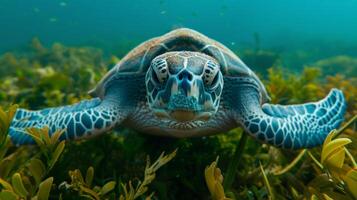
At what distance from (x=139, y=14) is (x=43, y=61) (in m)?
91.8

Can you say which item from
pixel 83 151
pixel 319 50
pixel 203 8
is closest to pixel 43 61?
pixel 83 151

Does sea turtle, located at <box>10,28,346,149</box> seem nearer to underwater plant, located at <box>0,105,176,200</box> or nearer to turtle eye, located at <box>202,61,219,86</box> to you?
turtle eye, located at <box>202,61,219,86</box>

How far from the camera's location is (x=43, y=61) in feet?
41.7

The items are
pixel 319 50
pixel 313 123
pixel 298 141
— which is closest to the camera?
pixel 298 141

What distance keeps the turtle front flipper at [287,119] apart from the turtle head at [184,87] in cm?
42

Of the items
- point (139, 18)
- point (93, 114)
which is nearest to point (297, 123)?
point (93, 114)

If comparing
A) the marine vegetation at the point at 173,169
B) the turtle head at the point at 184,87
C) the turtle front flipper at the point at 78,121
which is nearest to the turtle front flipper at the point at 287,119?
the marine vegetation at the point at 173,169

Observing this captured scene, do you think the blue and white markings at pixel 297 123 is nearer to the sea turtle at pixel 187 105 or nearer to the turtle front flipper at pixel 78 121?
the sea turtle at pixel 187 105

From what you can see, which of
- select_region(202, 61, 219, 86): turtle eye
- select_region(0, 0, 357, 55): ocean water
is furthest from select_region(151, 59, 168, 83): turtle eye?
select_region(0, 0, 357, 55): ocean water

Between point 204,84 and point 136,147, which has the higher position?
point 204,84

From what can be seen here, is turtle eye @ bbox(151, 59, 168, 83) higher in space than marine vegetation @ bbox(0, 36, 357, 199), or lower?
higher

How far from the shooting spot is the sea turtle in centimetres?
201

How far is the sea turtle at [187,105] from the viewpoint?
201 cm

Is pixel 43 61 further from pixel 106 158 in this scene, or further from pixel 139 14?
pixel 139 14
